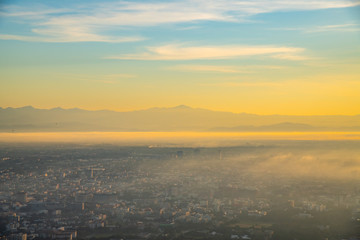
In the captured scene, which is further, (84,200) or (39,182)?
(39,182)

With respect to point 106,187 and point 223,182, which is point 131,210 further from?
point 223,182

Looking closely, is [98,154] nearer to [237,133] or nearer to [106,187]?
[106,187]

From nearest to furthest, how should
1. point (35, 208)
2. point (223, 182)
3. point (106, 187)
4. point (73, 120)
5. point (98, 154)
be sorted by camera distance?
point (35, 208) < point (106, 187) < point (223, 182) < point (98, 154) < point (73, 120)

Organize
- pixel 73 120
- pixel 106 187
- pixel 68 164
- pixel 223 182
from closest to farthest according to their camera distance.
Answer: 1. pixel 106 187
2. pixel 223 182
3. pixel 68 164
4. pixel 73 120

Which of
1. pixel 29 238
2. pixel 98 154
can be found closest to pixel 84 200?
pixel 29 238

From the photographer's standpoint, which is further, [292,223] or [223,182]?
[223,182]

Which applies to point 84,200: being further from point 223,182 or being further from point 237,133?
point 237,133

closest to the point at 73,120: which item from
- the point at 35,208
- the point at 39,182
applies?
the point at 39,182

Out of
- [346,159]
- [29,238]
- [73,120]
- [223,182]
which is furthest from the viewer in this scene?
[73,120]

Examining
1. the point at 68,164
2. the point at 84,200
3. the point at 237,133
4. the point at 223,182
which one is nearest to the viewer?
the point at 84,200
